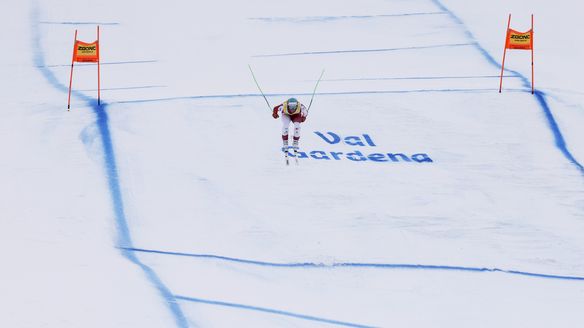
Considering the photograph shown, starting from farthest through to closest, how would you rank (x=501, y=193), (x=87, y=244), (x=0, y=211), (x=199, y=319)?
(x=501, y=193), (x=0, y=211), (x=87, y=244), (x=199, y=319)

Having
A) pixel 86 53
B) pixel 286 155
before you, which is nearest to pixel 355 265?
pixel 286 155

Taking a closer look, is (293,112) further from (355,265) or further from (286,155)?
(355,265)

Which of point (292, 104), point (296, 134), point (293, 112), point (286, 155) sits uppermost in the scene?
point (292, 104)

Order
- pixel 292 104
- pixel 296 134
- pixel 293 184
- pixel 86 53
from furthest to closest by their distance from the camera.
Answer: pixel 86 53
pixel 296 134
pixel 293 184
pixel 292 104

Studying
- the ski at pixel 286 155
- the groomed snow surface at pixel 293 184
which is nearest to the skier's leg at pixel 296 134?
the ski at pixel 286 155

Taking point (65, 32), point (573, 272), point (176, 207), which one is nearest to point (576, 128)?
point (573, 272)

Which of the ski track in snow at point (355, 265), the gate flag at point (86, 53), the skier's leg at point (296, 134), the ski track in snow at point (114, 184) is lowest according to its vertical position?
the ski track in snow at point (355, 265)

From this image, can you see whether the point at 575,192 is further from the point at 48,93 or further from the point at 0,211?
the point at 48,93

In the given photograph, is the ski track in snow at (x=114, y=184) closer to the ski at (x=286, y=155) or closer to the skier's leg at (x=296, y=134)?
the ski at (x=286, y=155)

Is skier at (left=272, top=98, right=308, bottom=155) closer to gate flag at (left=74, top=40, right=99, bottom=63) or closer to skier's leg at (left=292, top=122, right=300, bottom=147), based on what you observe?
skier's leg at (left=292, top=122, right=300, bottom=147)
